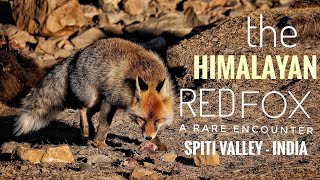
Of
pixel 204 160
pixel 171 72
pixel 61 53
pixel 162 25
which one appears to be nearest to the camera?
pixel 204 160

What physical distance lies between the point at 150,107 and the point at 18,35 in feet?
35.5

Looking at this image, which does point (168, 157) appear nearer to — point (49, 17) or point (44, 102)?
point (44, 102)

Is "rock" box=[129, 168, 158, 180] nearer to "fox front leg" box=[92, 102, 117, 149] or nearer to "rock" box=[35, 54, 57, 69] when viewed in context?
"fox front leg" box=[92, 102, 117, 149]

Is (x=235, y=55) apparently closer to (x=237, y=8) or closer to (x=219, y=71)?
(x=219, y=71)

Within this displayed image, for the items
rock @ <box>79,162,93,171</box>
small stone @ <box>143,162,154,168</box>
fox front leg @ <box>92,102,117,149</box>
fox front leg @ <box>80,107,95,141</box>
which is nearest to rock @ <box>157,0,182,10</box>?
fox front leg @ <box>80,107,95,141</box>

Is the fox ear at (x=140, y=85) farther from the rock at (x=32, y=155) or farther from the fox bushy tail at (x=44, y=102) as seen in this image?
the fox bushy tail at (x=44, y=102)

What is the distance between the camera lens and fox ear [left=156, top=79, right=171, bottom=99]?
902 cm

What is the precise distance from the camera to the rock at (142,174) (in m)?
7.86

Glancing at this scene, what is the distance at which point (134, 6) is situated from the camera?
20.6 metres

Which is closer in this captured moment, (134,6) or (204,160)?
(204,160)

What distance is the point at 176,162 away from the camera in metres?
8.93

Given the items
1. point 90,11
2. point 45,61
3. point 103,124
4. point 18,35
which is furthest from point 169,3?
point 103,124

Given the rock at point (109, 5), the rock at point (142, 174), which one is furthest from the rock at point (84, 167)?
the rock at point (109, 5)

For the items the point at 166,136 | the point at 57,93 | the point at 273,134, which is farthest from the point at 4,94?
the point at 273,134
